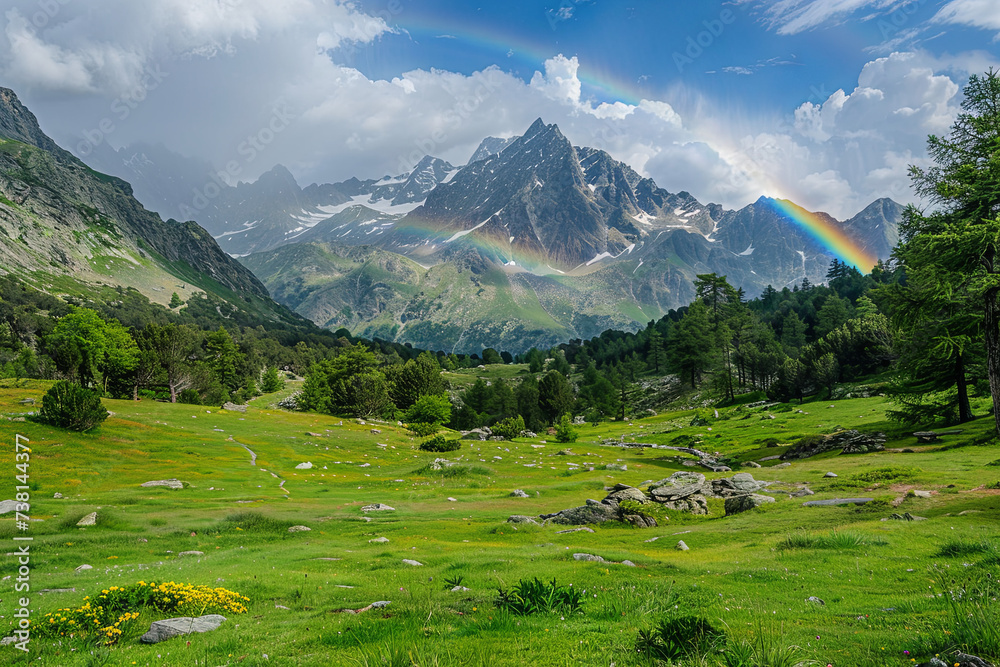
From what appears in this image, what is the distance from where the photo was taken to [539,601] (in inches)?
374

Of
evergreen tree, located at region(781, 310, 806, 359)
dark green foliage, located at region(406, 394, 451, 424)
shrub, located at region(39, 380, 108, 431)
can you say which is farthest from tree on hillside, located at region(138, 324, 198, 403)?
evergreen tree, located at region(781, 310, 806, 359)

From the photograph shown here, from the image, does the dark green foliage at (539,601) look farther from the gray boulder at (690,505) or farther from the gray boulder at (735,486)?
the gray boulder at (735,486)

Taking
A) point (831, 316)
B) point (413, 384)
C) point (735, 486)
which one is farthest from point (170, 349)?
point (831, 316)

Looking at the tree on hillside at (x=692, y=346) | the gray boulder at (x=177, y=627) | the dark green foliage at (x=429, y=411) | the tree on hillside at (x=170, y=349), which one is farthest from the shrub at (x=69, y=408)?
the tree on hillside at (x=692, y=346)

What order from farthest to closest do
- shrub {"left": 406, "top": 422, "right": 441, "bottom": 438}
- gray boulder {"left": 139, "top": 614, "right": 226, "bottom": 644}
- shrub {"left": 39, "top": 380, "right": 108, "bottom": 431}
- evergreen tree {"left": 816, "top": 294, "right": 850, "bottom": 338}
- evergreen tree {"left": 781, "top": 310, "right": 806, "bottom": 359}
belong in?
evergreen tree {"left": 781, "top": 310, "right": 806, "bottom": 359}, evergreen tree {"left": 816, "top": 294, "right": 850, "bottom": 338}, shrub {"left": 406, "top": 422, "right": 441, "bottom": 438}, shrub {"left": 39, "top": 380, "right": 108, "bottom": 431}, gray boulder {"left": 139, "top": 614, "right": 226, "bottom": 644}

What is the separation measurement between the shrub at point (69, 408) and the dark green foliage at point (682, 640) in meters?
58.4

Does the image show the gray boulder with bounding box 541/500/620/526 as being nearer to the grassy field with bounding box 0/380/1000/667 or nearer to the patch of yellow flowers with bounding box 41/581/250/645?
the grassy field with bounding box 0/380/1000/667

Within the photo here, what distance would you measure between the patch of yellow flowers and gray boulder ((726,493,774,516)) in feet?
83.0

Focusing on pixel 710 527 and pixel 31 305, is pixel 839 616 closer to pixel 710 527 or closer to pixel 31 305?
pixel 710 527

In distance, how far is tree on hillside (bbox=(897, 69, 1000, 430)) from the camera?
2516cm

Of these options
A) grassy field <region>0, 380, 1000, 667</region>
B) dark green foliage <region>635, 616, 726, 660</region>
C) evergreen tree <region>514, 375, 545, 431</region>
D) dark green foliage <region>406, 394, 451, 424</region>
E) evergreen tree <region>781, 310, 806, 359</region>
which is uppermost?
evergreen tree <region>781, 310, 806, 359</region>

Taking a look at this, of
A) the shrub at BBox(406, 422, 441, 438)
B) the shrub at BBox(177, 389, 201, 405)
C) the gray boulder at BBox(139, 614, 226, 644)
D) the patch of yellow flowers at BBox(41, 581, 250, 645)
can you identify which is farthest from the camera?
the shrub at BBox(177, 389, 201, 405)

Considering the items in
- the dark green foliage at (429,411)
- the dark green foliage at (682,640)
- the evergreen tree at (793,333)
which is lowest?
the dark green foliage at (429,411)

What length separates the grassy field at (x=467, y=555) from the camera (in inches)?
299
